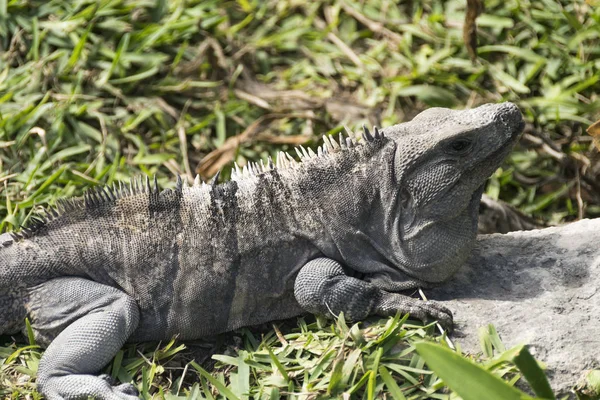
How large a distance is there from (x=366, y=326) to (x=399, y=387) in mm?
453

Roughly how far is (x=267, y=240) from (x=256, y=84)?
3460mm

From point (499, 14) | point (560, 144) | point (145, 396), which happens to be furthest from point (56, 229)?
point (499, 14)

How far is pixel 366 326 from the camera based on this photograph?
13.9 ft

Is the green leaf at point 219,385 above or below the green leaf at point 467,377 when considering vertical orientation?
below

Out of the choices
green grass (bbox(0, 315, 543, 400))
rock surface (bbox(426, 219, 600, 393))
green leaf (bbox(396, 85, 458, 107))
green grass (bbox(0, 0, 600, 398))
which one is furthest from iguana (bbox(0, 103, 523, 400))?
green leaf (bbox(396, 85, 458, 107))

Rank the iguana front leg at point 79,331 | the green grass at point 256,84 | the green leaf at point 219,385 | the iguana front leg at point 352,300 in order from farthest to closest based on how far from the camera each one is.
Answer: the green grass at point 256,84 → the iguana front leg at point 352,300 → the iguana front leg at point 79,331 → the green leaf at point 219,385

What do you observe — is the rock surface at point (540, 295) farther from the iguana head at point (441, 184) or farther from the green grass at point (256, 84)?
the green grass at point (256, 84)

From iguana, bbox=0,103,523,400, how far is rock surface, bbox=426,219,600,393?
26 centimetres

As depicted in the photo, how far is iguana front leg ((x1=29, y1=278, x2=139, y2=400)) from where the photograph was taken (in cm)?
406

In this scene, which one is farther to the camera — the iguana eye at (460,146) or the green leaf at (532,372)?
the iguana eye at (460,146)

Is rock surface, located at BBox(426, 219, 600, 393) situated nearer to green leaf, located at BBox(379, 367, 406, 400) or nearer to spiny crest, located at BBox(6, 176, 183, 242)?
green leaf, located at BBox(379, 367, 406, 400)

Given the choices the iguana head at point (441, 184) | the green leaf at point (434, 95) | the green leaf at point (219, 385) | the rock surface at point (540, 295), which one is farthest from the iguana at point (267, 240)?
the green leaf at point (434, 95)

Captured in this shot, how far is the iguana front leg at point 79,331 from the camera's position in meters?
4.06

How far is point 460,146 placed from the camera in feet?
14.1
